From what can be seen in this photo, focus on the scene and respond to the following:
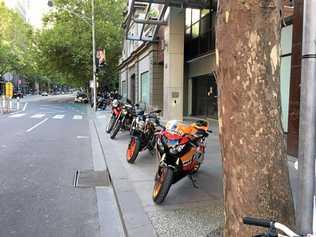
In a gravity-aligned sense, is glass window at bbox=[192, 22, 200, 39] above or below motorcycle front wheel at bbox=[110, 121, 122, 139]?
above

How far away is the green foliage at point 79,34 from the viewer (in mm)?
35562

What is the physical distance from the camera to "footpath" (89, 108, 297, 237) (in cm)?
427

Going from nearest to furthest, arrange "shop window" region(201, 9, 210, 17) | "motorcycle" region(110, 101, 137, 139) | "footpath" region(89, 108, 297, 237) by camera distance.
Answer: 1. "footpath" region(89, 108, 297, 237)
2. "motorcycle" region(110, 101, 137, 139)
3. "shop window" region(201, 9, 210, 17)

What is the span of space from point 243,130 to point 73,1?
120 feet

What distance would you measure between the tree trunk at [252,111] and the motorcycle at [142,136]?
17.0 ft

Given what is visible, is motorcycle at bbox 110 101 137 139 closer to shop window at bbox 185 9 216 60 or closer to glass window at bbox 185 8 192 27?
shop window at bbox 185 9 216 60

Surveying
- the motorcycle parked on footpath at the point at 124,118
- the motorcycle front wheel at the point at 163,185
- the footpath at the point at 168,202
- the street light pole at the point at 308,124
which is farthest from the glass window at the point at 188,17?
the street light pole at the point at 308,124

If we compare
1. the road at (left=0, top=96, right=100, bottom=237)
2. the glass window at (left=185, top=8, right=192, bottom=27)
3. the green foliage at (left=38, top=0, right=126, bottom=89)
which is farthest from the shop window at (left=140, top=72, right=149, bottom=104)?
the road at (left=0, top=96, right=100, bottom=237)

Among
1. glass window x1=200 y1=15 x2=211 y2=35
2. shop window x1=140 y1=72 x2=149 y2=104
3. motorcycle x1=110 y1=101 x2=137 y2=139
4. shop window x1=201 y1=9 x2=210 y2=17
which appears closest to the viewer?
motorcycle x1=110 y1=101 x2=137 y2=139

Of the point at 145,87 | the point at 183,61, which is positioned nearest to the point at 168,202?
the point at 183,61

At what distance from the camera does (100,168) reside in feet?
26.4

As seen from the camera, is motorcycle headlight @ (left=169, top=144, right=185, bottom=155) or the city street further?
motorcycle headlight @ (left=169, top=144, right=185, bottom=155)

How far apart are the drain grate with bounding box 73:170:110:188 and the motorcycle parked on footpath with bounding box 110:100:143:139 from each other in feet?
12.5

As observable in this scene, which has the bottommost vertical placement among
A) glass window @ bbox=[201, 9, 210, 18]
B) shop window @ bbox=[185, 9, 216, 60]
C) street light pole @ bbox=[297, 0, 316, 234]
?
street light pole @ bbox=[297, 0, 316, 234]
